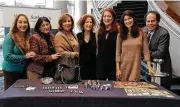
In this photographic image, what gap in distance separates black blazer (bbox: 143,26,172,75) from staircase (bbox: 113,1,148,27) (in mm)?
3425

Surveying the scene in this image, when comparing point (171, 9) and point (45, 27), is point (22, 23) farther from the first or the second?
point (171, 9)

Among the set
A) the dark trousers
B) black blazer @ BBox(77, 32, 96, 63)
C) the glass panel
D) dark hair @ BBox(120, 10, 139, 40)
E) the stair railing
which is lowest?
the dark trousers

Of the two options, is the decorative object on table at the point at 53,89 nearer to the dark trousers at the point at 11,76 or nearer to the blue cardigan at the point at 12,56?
the blue cardigan at the point at 12,56

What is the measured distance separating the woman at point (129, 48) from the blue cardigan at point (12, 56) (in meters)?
1.00

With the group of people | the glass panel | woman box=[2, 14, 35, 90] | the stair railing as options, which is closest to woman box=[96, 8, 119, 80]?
the group of people

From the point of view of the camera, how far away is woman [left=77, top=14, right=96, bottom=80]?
2934 millimetres

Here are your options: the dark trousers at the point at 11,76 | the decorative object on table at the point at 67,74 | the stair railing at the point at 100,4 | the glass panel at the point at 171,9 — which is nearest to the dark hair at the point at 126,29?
the decorative object on table at the point at 67,74

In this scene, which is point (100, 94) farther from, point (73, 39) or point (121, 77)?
point (73, 39)

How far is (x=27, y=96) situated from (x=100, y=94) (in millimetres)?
524

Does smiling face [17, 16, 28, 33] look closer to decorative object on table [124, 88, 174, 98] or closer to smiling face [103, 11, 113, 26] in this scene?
smiling face [103, 11, 113, 26]

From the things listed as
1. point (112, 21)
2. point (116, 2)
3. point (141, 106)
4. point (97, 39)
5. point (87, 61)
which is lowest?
point (141, 106)

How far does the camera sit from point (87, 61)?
299 cm

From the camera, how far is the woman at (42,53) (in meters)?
2.76

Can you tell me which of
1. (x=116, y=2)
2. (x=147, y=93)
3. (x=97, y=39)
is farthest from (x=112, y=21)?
(x=116, y=2)
